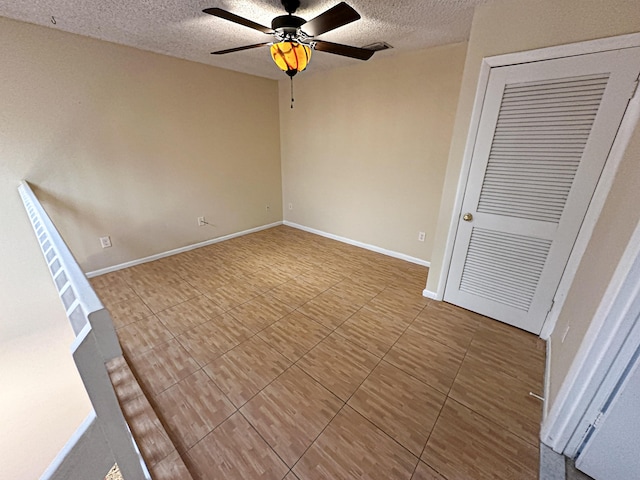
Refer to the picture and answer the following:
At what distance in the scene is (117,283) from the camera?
9.15ft

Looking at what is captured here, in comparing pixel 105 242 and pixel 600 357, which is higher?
pixel 600 357

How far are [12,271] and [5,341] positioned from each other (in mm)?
662

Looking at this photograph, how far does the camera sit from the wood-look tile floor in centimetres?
129

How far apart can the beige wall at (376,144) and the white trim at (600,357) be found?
2.08 metres

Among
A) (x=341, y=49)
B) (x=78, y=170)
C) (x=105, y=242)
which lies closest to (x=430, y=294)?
(x=341, y=49)

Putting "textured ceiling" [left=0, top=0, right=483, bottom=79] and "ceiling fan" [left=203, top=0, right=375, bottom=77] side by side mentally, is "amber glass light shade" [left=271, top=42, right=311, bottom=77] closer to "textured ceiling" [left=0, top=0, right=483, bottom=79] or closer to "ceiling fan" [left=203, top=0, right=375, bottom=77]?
"ceiling fan" [left=203, top=0, right=375, bottom=77]

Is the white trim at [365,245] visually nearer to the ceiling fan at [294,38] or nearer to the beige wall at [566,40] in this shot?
the beige wall at [566,40]

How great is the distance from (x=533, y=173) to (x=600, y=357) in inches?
50.7

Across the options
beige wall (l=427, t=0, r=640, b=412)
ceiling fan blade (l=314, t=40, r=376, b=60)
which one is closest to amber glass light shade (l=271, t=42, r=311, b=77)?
ceiling fan blade (l=314, t=40, r=376, b=60)

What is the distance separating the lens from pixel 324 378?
172cm

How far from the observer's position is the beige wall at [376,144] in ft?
9.36

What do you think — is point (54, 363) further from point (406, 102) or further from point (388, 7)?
point (406, 102)

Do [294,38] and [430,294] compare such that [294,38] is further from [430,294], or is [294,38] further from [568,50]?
[430,294]

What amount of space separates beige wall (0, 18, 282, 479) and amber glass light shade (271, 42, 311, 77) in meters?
1.97
